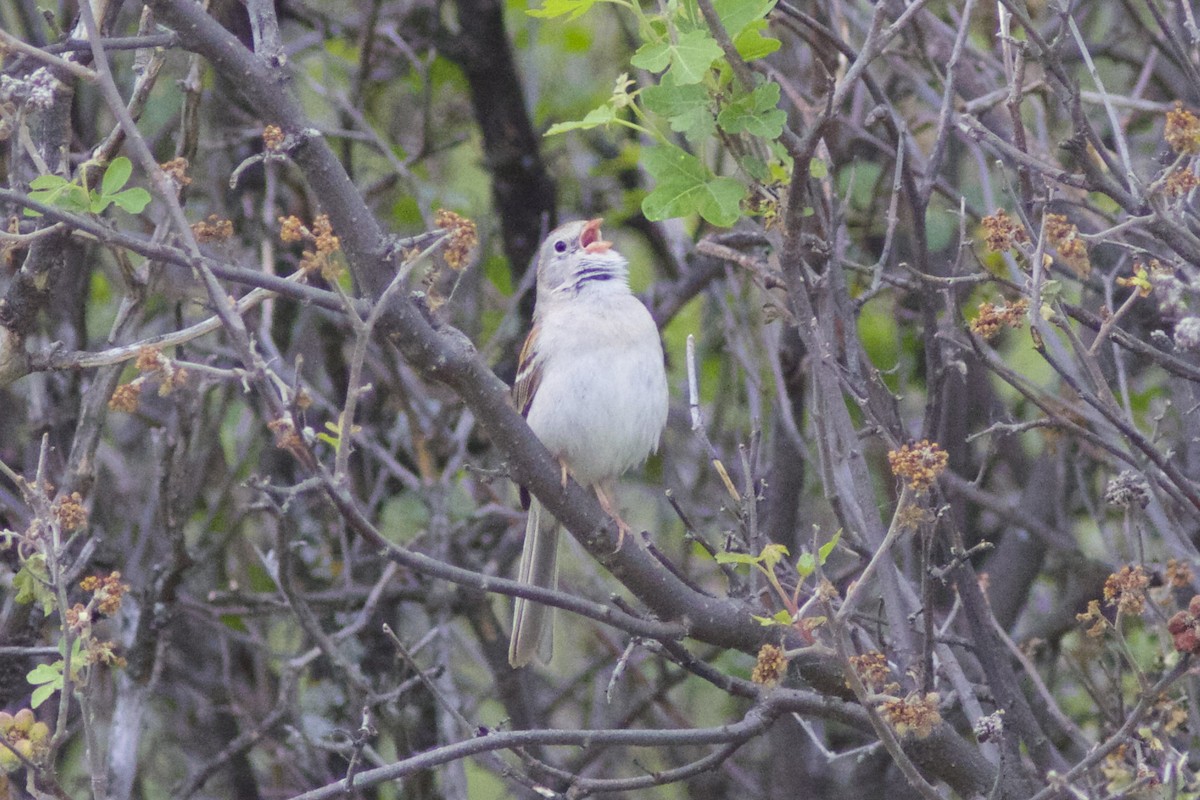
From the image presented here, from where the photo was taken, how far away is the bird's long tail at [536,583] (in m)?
4.19

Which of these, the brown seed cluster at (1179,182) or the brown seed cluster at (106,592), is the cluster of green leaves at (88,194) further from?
the brown seed cluster at (1179,182)

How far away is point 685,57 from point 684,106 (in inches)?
8.7

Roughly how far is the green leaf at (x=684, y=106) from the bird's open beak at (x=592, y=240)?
171cm

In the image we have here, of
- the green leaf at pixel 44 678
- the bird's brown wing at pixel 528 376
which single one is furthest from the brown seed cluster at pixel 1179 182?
the green leaf at pixel 44 678

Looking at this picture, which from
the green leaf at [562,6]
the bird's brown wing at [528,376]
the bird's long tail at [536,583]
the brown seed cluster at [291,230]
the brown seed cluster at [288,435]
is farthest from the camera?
the bird's brown wing at [528,376]

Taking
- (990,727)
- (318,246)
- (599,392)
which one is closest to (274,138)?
(318,246)

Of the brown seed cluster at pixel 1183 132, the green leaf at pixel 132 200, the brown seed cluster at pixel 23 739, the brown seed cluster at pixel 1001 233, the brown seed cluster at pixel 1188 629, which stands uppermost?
the green leaf at pixel 132 200

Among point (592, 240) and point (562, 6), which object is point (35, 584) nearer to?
point (562, 6)

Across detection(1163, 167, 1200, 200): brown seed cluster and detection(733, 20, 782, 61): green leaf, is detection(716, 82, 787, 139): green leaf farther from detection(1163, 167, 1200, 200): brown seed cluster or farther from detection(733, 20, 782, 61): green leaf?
detection(1163, 167, 1200, 200): brown seed cluster

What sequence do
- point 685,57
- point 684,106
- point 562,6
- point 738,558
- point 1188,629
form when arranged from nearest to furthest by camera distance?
point 1188,629
point 738,558
point 685,57
point 684,106
point 562,6

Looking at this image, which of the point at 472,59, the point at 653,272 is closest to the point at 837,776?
the point at 653,272

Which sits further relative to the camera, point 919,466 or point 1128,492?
point 1128,492

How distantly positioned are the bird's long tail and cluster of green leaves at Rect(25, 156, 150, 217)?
1.46m

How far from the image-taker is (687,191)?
3.26 metres
